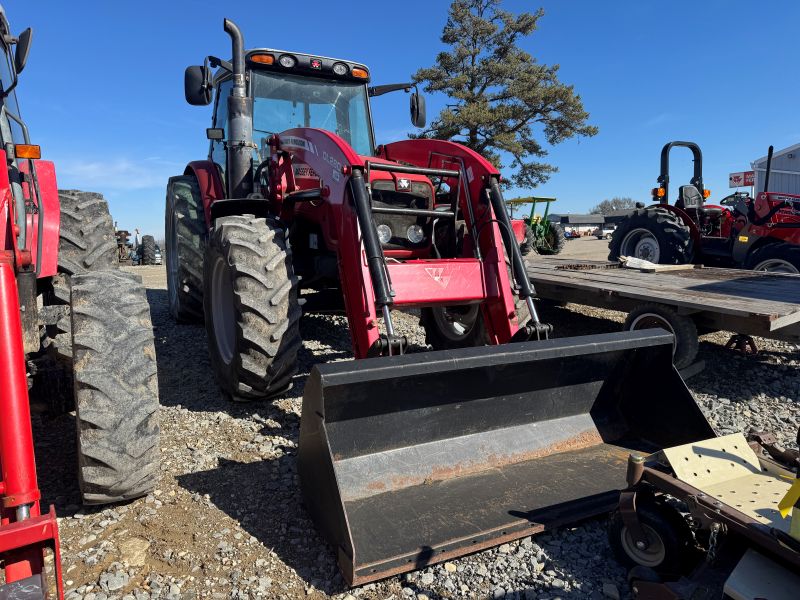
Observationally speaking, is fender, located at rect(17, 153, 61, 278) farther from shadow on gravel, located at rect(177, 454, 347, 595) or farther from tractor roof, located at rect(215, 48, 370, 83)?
tractor roof, located at rect(215, 48, 370, 83)

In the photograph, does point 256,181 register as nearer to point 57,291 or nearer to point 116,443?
point 57,291

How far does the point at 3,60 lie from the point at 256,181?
7.67 feet

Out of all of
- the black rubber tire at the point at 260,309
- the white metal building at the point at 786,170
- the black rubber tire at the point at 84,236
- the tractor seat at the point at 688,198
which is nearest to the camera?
the black rubber tire at the point at 84,236

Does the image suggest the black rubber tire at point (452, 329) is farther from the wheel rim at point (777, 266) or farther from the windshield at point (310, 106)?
the wheel rim at point (777, 266)

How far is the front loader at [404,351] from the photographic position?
2.57 metres

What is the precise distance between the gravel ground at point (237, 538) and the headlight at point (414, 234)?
4.91ft

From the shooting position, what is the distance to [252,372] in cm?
357

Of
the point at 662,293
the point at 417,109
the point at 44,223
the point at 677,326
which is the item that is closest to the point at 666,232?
the point at 662,293

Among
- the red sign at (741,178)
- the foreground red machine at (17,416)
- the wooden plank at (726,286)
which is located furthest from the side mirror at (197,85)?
the red sign at (741,178)

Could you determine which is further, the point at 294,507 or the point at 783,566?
the point at 294,507

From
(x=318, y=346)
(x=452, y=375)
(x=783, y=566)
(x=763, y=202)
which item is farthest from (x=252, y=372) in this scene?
(x=763, y=202)

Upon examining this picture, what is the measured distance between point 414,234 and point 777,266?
20.3 feet

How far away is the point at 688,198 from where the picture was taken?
9289 mm

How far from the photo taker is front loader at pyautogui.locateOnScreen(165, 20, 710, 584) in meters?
2.57
